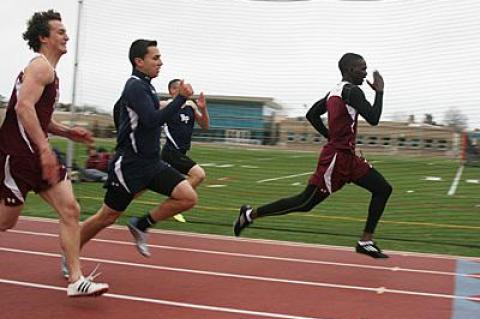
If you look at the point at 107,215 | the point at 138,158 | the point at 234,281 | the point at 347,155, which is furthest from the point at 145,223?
the point at 347,155

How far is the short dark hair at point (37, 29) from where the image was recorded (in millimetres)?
4574

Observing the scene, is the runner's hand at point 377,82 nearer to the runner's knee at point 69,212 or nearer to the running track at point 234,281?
the running track at point 234,281

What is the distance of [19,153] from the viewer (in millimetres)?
4465

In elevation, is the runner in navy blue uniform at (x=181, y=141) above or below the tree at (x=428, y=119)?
below

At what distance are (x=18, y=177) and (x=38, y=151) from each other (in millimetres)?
281

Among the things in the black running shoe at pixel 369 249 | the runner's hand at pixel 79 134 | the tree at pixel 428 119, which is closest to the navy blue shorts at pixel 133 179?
the runner's hand at pixel 79 134

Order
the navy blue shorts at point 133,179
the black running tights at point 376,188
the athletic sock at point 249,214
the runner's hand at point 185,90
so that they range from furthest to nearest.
Answer: the athletic sock at point 249,214, the black running tights at point 376,188, the navy blue shorts at point 133,179, the runner's hand at point 185,90

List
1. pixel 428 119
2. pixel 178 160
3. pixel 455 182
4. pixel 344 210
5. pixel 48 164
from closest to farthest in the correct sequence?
pixel 48 164 < pixel 178 160 < pixel 428 119 < pixel 344 210 < pixel 455 182

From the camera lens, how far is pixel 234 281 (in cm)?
555

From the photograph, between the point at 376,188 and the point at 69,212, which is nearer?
the point at 69,212

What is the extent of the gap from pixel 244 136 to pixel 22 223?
689 centimetres

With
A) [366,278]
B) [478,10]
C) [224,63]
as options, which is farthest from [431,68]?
[366,278]

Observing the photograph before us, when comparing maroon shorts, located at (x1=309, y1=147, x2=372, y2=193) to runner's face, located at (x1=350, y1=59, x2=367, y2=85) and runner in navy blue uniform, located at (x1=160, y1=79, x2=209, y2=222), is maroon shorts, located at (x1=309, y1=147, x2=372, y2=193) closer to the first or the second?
runner's face, located at (x1=350, y1=59, x2=367, y2=85)

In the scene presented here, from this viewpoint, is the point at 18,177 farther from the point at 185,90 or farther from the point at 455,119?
the point at 455,119
